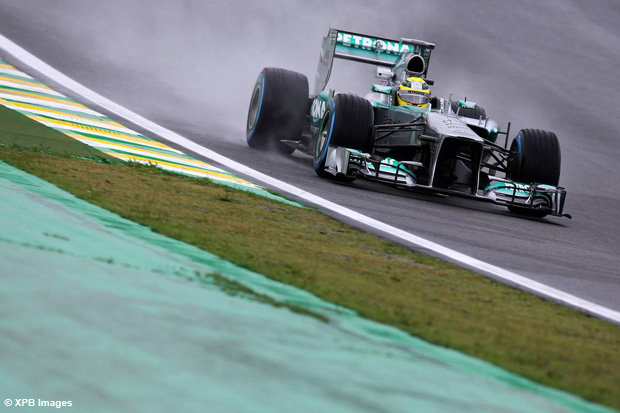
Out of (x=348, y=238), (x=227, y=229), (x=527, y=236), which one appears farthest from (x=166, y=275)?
(x=527, y=236)

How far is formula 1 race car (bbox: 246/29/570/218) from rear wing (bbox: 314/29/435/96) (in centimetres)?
4

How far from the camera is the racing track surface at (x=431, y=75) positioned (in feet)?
29.8

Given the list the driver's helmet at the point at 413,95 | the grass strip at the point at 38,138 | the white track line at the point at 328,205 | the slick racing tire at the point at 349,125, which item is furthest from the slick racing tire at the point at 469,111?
the grass strip at the point at 38,138

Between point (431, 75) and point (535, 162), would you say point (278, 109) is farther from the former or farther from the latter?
point (431, 75)

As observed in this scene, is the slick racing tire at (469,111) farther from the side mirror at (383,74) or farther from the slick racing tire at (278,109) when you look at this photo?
the slick racing tire at (278,109)

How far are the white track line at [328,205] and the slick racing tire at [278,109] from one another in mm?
1236

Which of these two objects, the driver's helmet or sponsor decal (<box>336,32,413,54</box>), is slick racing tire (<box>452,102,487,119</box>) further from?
the driver's helmet

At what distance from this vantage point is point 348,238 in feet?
23.4

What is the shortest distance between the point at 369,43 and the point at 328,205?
4993mm

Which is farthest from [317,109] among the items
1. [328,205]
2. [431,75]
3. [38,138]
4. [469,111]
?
[431,75]

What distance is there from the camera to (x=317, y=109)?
12352mm

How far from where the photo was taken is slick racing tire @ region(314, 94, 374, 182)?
10688mm

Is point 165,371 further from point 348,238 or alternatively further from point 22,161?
point 22,161

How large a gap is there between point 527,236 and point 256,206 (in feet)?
10.0
